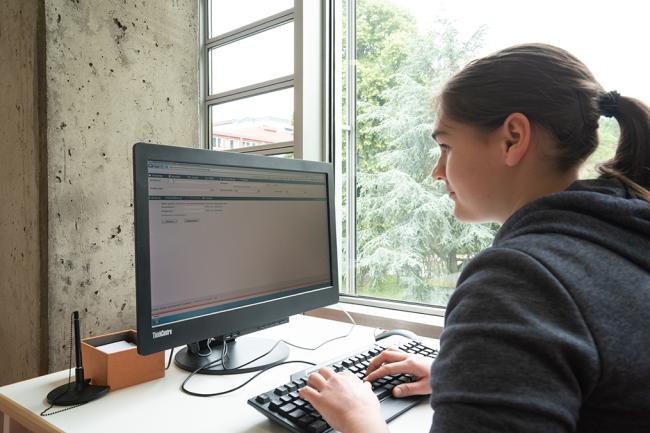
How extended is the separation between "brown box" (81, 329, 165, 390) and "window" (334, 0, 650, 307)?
101 cm

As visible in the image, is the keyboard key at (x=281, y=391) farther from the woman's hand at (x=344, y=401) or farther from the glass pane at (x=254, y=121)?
the glass pane at (x=254, y=121)

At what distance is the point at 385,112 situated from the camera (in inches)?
71.2

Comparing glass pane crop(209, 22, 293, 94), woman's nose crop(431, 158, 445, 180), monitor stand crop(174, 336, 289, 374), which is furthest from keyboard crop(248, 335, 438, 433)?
glass pane crop(209, 22, 293, 94)

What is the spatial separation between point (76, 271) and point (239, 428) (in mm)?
1253

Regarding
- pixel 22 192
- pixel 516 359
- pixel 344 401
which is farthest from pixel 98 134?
pixel 516 359

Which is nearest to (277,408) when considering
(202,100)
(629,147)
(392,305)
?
(629,147)

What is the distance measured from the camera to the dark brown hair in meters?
0.69

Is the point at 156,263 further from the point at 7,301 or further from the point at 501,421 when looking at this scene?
the point at 7,301

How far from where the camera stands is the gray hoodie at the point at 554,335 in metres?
0.45

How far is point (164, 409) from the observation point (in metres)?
0.81

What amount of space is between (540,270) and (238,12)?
2.24 metres

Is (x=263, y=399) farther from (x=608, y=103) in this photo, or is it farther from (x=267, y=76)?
(x=267, y=76)

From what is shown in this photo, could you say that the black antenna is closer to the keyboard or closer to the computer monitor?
the computer monitor

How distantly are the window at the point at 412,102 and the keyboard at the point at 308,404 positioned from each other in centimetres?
70
